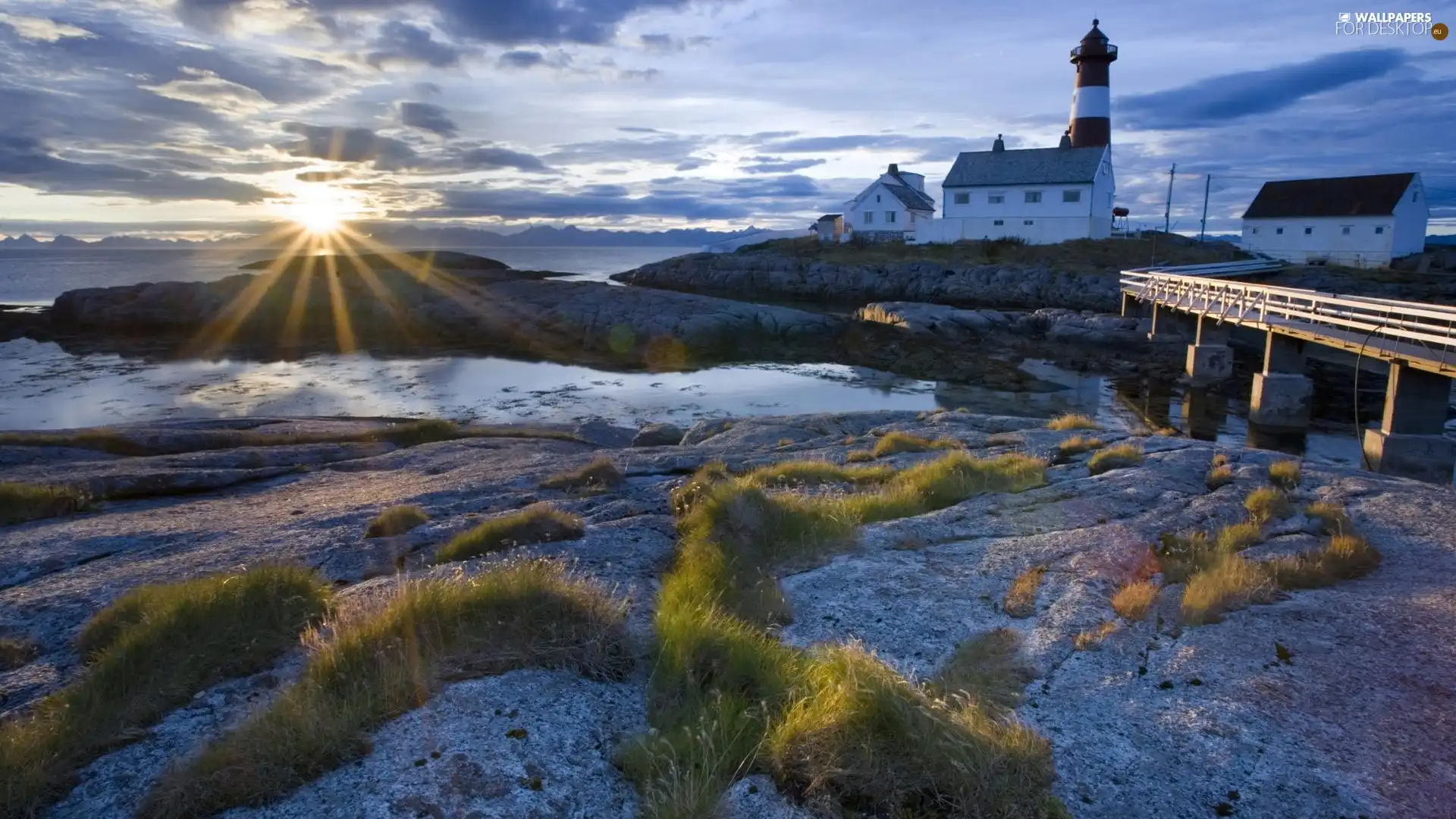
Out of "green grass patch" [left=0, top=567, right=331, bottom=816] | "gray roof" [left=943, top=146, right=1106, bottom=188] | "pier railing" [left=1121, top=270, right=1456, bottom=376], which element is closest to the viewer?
"green grass patch" [left=0, top=567, right=331, bottom=816]

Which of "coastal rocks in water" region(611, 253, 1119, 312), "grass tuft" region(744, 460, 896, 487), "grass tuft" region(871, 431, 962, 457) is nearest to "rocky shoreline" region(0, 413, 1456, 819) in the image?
"grass tuft" region(744, 460, 896, 487)

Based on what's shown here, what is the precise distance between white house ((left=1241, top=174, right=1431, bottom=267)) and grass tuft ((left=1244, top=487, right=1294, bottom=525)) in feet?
232

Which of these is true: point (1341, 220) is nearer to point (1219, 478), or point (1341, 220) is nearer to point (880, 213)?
point (880, 213)

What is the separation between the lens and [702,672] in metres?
4.72

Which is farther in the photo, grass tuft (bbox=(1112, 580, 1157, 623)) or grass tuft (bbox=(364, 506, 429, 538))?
grass tuft (bbox=(364, 506, 429, 538))

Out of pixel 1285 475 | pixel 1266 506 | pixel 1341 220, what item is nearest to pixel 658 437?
pixel 1285 475

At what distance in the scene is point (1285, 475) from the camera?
32.6ft

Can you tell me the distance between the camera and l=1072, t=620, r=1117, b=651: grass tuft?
17.7 feet

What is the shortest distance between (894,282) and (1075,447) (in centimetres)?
5394

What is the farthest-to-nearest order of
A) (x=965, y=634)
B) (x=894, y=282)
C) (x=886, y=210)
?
(x=886, y=210) < (x=894, y=282) < (x=965, y=634)

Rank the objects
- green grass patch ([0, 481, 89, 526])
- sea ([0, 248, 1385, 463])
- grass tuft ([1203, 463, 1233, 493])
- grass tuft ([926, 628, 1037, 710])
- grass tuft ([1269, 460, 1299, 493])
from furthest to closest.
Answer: sea ([0, 248, 1385, 463]) → green grass patch ([0, 481, 89, 526]) → grass tuft ([1203, 463, 1233, 493]) → grass tuft ([1269, 460, 1299, 493]) → grass tuft ([926, 628, 1037, 710])

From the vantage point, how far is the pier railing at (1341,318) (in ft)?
50.6

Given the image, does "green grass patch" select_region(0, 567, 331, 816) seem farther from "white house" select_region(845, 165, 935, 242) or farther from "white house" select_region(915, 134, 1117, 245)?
"white house" select_region(845, 165, 935, 242)

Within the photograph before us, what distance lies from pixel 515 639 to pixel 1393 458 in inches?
716
